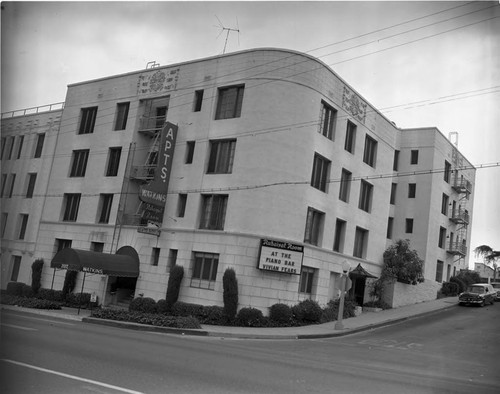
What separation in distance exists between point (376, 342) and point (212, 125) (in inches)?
572

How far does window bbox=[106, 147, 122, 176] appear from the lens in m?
31.8

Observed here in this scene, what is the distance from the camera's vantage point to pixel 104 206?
31.8 meters

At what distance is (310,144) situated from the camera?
88.8 feet

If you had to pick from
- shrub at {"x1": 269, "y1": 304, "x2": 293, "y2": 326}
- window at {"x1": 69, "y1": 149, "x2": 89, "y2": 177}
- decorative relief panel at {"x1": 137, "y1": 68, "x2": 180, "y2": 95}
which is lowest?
shrub at {"x1": 269, "y1": 304, "x2": 293, "y2": 326}

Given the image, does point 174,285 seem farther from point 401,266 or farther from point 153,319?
point 401,266

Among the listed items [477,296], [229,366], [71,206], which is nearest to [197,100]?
[71,206]

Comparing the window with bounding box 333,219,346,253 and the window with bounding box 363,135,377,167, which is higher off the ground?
the window with bounding box 363,135,377,167

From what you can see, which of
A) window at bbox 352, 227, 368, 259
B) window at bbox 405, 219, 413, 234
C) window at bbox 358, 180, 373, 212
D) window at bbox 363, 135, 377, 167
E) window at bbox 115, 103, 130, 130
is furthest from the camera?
window at bbox 405, 219, 413, 234

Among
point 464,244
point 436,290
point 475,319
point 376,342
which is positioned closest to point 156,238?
point 376,342

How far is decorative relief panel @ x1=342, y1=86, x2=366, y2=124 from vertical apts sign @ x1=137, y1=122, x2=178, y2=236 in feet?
34.5

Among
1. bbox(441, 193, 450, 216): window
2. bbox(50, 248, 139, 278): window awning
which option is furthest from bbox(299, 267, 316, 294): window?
bbox(441, 193, 450, 216): window

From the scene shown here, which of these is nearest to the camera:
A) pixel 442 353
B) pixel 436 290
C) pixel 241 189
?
pixel 442 353

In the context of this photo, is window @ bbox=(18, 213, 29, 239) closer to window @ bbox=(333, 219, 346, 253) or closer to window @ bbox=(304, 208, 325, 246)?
window @ bbox=(304, 208, 325, 246)

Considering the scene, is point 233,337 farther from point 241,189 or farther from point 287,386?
point 287,386
